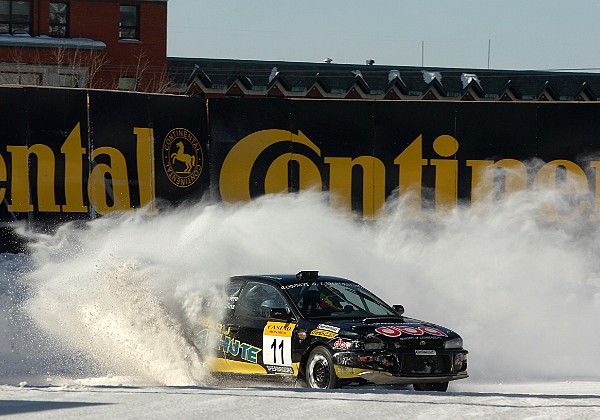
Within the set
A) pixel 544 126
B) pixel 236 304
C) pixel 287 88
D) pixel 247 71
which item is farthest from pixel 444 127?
pixel 247 71

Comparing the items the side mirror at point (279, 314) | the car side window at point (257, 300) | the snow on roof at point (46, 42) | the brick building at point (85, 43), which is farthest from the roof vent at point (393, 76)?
the side mirror at point (279, 314)

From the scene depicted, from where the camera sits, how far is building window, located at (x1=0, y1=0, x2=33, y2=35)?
156ft

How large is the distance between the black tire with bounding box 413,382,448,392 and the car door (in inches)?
47.4

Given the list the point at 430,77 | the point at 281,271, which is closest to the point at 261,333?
the point at 281,271

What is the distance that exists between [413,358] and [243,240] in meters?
5.57

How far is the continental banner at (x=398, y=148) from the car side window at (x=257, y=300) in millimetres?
6765

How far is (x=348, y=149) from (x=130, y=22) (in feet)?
110

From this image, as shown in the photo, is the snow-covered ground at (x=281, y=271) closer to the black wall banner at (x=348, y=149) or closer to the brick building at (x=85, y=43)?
the black wall banner at (x=348, y=149)

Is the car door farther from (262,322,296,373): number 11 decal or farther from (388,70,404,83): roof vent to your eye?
(388,70,404,83): roof vent

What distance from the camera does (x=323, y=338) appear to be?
10.7m

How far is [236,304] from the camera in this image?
38.9ft

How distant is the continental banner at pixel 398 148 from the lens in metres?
18.4

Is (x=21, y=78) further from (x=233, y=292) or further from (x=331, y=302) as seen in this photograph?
(x=331, y=302)

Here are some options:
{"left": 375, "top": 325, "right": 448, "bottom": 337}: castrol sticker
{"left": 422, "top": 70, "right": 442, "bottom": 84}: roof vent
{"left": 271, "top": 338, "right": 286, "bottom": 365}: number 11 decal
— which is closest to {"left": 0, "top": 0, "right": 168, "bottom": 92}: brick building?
{"left": 422, "top": 70, "right": 442, "bottom": 84}: roof vent
